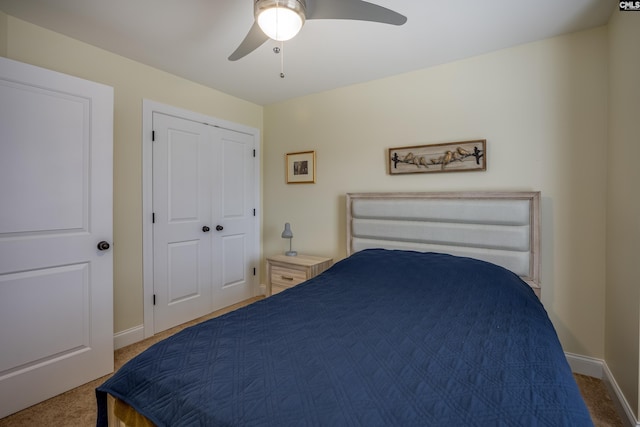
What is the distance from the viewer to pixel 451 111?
254cm

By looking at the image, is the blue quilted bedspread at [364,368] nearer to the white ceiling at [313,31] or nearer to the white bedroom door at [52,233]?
the white bedroom door at [52,233]

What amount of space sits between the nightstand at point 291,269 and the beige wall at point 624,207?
214 cm

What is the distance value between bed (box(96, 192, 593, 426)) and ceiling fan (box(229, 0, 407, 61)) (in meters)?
1.44

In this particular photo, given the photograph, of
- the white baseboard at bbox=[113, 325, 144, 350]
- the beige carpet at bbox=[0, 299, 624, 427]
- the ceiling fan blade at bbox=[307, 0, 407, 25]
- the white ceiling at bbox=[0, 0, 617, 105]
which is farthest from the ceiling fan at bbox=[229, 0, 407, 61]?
the white baseboard at bbox=[113, 325, 144, 350]

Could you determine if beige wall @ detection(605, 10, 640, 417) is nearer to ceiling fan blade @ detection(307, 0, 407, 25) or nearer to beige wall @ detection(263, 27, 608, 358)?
beige wall @ detection(263, 27, 608, 358)

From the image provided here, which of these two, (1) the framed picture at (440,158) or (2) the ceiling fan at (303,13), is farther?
(1) the framed picture at (440,158)

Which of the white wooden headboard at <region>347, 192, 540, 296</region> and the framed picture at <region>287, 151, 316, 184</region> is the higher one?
the framed picture at <region>287, 151, 316, 184</region>

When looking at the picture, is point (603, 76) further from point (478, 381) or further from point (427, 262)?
point (478, 381)

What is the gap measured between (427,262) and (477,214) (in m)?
0.56

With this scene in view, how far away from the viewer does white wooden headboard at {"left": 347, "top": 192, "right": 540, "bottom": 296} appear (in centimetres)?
214

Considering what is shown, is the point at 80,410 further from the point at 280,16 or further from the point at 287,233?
the point at 280,16

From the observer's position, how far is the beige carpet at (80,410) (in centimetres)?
171

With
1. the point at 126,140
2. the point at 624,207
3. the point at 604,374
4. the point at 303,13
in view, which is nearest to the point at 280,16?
the point at 303,13

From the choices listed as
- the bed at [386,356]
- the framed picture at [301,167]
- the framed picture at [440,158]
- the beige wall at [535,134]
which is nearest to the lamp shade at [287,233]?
the framed picture at [301,167]
